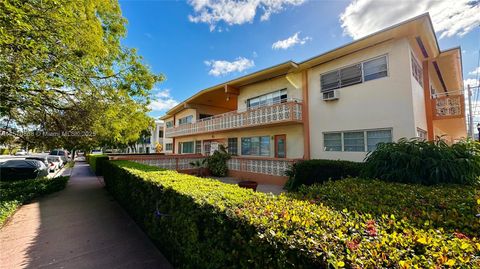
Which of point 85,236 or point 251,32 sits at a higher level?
point 251,32

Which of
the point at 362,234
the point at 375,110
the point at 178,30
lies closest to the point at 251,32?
the point at 178,30

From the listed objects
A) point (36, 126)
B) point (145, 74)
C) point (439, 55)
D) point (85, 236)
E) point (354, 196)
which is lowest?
point (85, 236)

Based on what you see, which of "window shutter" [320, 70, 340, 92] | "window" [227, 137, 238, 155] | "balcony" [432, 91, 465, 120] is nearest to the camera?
"balcony" [432, 91, 465, 120]

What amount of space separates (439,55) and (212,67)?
1714 cm

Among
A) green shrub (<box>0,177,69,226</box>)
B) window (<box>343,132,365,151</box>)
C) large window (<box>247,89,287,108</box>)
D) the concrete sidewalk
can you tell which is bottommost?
the concrete sidewalk

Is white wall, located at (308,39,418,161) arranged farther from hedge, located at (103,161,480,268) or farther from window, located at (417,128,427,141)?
hedge, located at (103,161,480,268)

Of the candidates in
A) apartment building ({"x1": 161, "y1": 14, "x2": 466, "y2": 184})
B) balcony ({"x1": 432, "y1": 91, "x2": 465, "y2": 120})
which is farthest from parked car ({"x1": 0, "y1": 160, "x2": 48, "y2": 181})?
balcony ({"x1": 432, "y1": 91, "x2": 465, "y2": 120})

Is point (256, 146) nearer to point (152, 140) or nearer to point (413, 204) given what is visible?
point (413, 204)

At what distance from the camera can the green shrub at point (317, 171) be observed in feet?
27.1

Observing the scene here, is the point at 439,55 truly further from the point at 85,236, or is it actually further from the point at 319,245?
the point at 85,236

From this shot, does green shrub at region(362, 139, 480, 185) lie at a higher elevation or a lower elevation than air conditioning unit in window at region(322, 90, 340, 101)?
lower

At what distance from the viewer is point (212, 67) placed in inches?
821

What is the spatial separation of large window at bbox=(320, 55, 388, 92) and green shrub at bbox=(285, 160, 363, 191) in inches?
169

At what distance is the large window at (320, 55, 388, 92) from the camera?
941 cm
